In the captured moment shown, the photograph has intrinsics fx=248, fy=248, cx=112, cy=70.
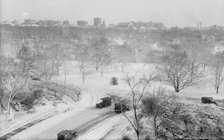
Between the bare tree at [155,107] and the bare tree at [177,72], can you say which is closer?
the bare tree at [155,107]

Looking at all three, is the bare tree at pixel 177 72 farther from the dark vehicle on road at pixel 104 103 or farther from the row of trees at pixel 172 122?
the dark vehicle on road at pixel 104 103

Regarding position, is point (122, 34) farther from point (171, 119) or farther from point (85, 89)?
point (171, 119)

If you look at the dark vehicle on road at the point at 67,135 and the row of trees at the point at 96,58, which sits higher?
the row of trees at the point at 96,58

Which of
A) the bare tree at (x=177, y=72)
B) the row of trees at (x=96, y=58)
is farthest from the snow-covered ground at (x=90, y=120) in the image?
the row of trees at (x=96, y=58)

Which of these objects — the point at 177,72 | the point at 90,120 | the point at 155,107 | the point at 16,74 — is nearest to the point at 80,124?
the point at 90,120

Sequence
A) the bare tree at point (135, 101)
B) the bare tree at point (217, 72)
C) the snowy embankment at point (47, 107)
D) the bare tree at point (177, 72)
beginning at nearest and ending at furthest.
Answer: the bare tree at point (135, 101) < the snowy embankment at point (47, 107) < the bare tree at point (177, 72) < the bare tree at point (217, 72)

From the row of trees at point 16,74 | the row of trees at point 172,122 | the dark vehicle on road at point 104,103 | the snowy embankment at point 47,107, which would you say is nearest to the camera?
the snowy embankment at point 47,107

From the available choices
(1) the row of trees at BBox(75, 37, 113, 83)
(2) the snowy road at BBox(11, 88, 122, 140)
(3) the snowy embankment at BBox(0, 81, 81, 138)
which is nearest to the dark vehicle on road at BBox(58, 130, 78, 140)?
(2) the snowy road at BBox(11, 88, 122, 140)

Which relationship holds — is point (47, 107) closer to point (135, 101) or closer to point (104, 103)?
point (104, 103)
